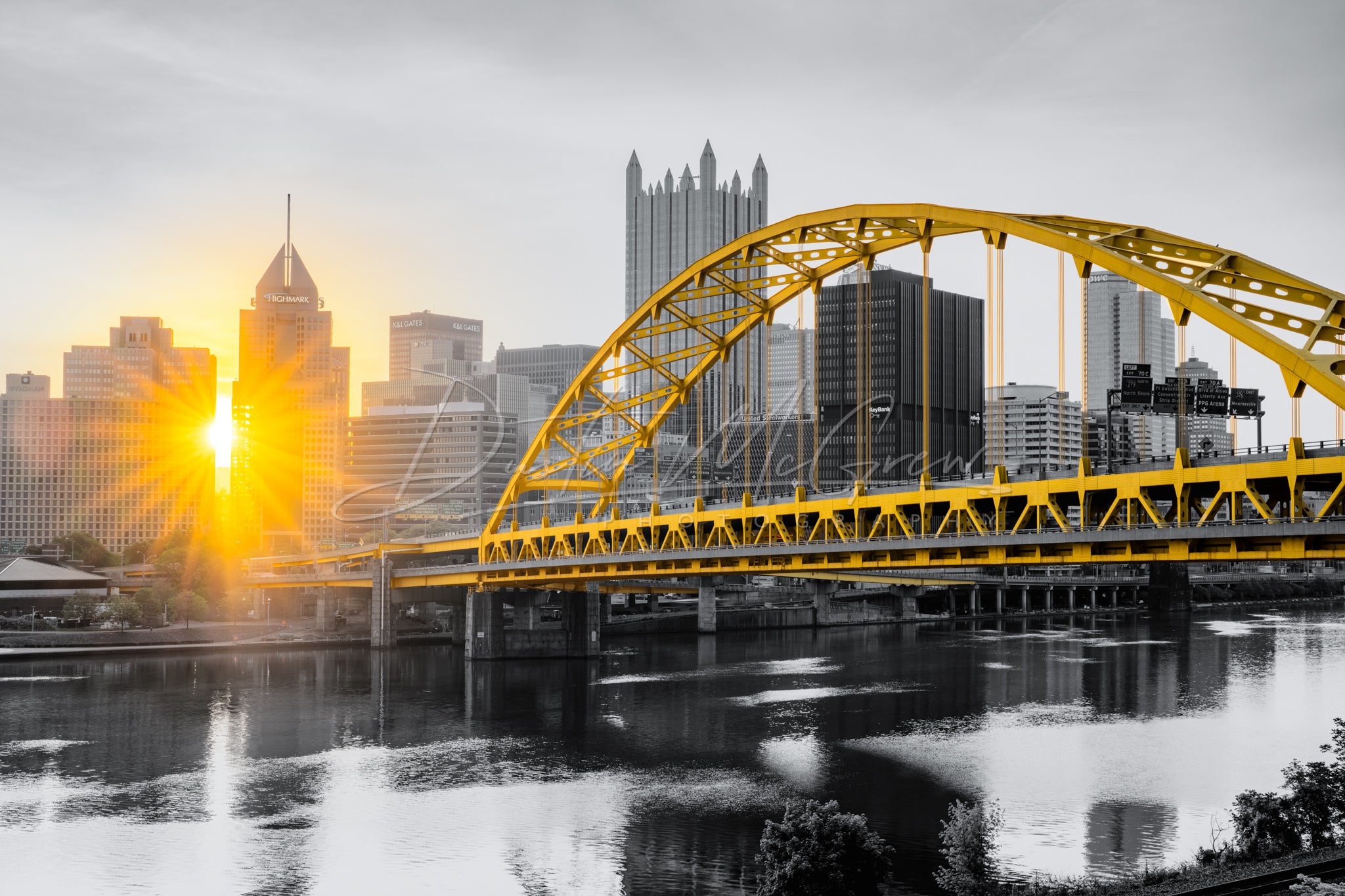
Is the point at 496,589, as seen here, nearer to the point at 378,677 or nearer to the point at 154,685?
the point at 378,677

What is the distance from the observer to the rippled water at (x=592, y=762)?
115 ft

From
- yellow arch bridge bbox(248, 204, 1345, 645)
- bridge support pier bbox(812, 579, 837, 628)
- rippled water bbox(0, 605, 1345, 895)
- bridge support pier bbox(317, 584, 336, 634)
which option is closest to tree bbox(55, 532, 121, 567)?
bridge support pier bbox(317, 584, 336, 634)

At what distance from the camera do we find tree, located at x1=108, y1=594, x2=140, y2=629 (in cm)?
10375

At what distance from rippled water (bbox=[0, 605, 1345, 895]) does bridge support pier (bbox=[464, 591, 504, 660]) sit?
1.94 m

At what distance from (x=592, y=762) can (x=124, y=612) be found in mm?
66619

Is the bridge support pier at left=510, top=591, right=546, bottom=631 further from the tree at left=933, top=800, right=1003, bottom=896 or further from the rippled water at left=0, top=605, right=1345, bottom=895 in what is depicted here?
the tree at left=933, top=800, right=1003, bottom=896

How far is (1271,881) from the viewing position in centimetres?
2697

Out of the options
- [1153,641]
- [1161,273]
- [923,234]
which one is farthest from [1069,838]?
[1153,641]

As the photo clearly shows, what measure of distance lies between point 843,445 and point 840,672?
334 ft

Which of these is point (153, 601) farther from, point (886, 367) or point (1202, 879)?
point (886, 367)

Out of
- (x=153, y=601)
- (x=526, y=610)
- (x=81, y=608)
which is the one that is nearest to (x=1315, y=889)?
(x=526, y=610)

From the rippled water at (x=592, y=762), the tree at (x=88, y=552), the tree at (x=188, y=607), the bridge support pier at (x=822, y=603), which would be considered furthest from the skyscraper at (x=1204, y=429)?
the tree at (x=88, y=552)

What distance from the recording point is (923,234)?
48.2m

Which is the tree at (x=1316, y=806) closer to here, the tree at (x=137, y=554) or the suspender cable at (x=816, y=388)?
the suspender cable at (x=816, y=388)
